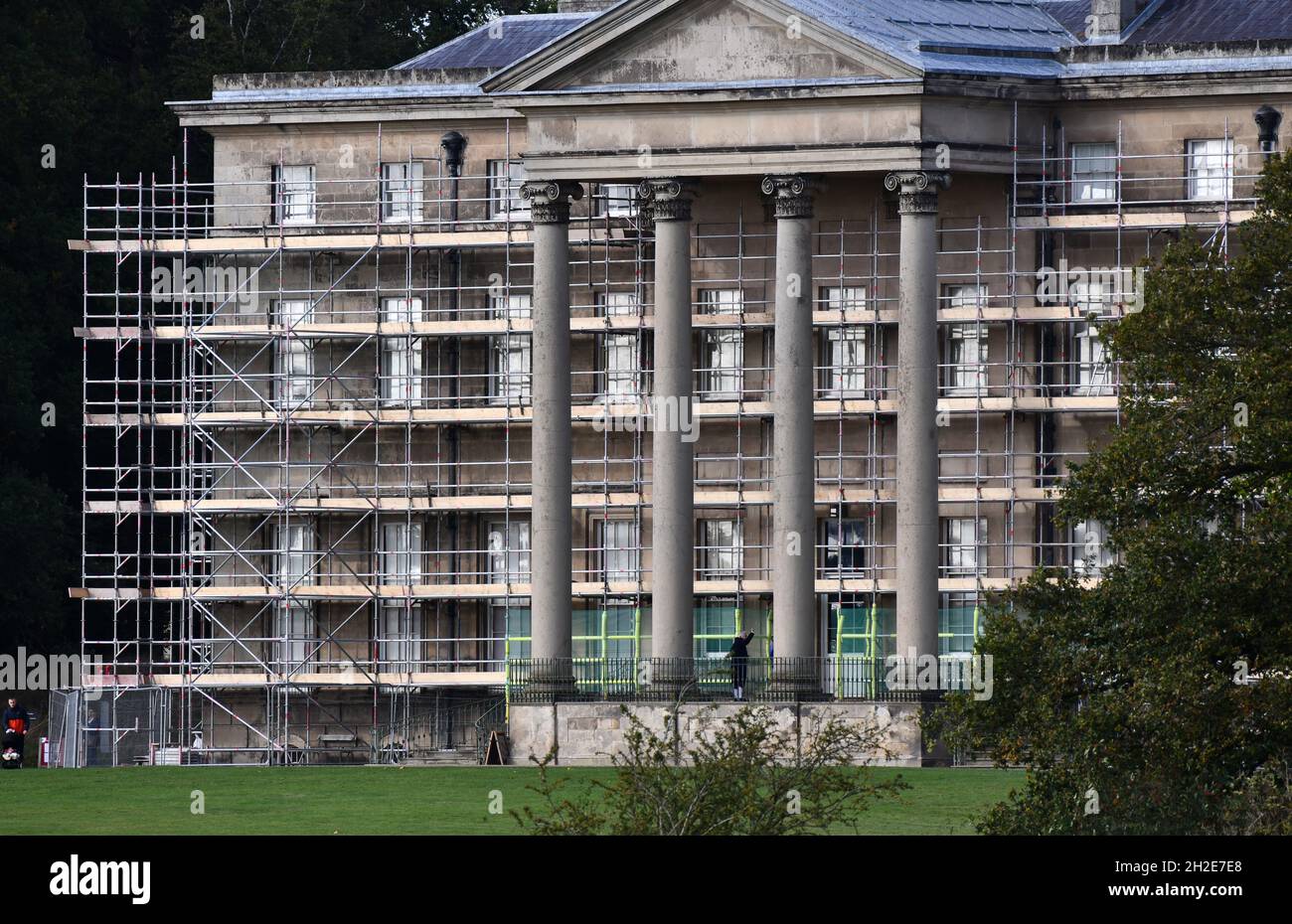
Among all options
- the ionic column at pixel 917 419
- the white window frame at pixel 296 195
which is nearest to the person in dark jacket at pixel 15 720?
the white window frame at pixel 296 195

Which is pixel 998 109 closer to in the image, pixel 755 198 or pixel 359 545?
pixel 755 198

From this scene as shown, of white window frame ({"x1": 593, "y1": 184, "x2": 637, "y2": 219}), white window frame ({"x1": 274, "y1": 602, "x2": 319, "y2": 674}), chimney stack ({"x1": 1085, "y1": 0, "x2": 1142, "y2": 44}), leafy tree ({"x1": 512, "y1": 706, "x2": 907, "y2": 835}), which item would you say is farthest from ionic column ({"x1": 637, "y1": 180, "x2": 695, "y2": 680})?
leafy tree ({"x1": 512, "y1": 706, "x2": 907, "y2": 835})

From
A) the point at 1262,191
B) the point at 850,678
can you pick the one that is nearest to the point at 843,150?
the point at 850,678

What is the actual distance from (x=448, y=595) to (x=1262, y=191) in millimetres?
33932

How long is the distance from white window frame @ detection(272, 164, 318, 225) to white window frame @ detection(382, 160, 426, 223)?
1.71 metres

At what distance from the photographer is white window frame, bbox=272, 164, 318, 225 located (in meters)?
74.1

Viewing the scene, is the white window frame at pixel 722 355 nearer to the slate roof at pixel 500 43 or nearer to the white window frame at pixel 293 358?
the slate roof at pixel 500 43

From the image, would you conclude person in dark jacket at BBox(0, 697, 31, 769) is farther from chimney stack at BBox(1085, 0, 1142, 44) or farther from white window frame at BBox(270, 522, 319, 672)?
chimney stack at BBox(1085, 0, 1142, 44)

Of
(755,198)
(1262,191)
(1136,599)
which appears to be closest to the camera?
(1136,599)

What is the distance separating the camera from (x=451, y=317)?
73312 millimetres

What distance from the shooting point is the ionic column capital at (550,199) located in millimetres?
67812

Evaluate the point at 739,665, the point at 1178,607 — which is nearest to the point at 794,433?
the point at 739,665

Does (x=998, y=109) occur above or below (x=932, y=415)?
above

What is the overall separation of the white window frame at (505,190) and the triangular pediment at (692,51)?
15.9 ft
